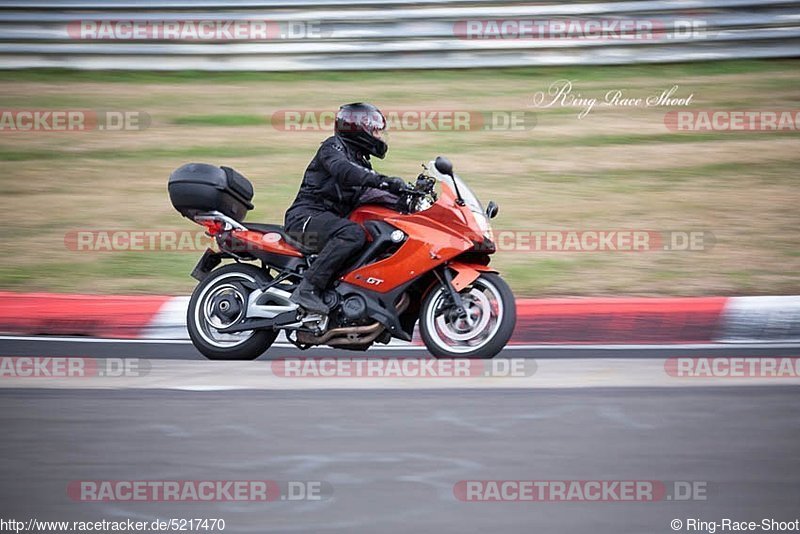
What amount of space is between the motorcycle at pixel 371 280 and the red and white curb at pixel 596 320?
81 centimetres

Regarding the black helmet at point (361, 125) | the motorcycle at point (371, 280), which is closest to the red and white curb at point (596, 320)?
the motorcycle at point (371, 280)

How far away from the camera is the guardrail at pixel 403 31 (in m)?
13.8

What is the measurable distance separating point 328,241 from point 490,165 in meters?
4.76

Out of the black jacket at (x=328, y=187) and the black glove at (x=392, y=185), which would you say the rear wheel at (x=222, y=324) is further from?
the black glove at (x=392, y=185)

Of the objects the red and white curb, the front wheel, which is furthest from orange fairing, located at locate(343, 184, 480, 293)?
the red and white curb

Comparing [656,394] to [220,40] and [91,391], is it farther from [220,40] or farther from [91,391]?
[220,40]

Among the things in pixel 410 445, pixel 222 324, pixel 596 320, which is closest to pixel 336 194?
pixel 222 324

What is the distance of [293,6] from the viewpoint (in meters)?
14.0

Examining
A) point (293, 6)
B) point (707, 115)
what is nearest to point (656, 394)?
point (707, 115)

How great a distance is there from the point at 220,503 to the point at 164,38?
9995 millimetres

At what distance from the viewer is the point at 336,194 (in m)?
8.04

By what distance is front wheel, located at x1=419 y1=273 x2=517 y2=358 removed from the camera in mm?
7648

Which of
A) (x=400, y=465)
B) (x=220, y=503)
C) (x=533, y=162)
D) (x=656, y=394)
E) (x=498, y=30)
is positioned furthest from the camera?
(x=498, y=30)

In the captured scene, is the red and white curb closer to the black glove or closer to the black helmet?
the black glove
